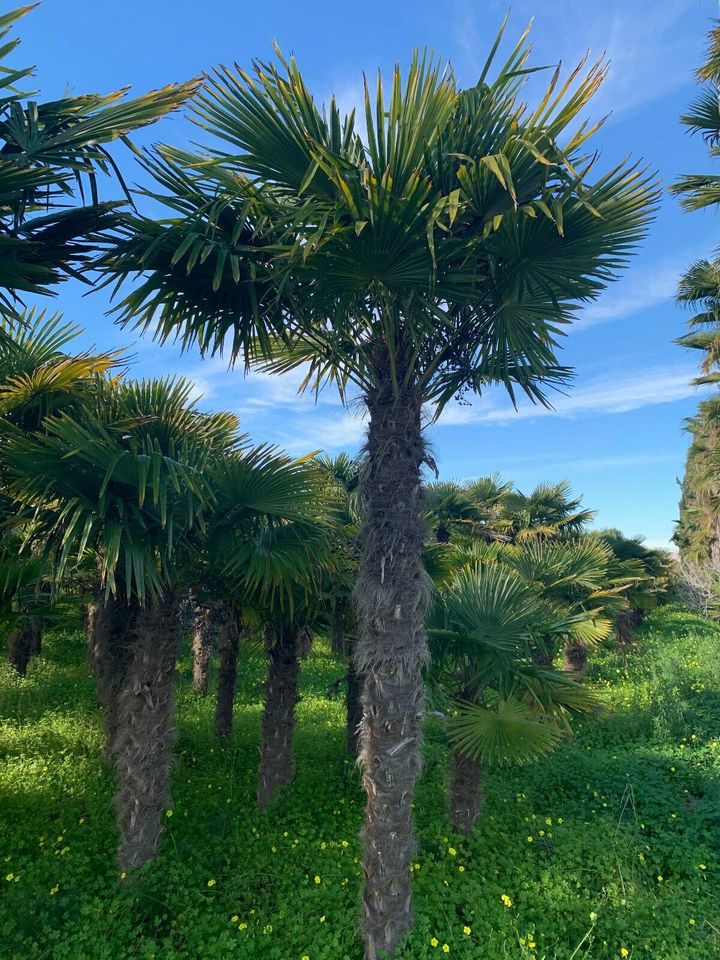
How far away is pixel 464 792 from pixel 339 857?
5.29ft

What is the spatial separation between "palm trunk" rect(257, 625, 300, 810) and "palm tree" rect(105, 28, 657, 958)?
3.45 m

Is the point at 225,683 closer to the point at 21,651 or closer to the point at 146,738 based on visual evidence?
the point at 146,738

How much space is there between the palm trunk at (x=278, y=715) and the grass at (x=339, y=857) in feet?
1.12

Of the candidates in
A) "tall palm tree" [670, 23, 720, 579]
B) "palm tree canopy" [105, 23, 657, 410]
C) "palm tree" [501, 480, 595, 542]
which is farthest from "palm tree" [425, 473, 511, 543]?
"palm tree canopy" [105, 23, 657, 410]

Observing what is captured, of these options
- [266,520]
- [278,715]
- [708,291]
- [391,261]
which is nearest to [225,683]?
[278,715]

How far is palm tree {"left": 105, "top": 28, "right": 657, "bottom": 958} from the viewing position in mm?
3416

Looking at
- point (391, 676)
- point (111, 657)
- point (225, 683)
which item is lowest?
point (225, 683)

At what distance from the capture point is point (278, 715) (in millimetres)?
7379

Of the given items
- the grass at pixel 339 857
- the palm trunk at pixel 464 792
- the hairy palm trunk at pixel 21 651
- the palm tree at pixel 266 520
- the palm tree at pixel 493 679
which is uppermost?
the palm tree at pixel 266 520

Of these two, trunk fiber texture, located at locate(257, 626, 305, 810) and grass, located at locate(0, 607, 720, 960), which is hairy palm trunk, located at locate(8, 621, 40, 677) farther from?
trunk fiber texture, located at locate(257, 626, 305, 810)

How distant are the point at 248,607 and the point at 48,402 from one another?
3142 mm

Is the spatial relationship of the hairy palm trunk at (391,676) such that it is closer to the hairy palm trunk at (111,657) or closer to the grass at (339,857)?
the grass at (339,857)

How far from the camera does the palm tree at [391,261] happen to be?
342 centimetres

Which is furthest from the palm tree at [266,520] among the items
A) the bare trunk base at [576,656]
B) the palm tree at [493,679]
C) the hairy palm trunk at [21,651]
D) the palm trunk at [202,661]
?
the bare trunk base at [576,656]
